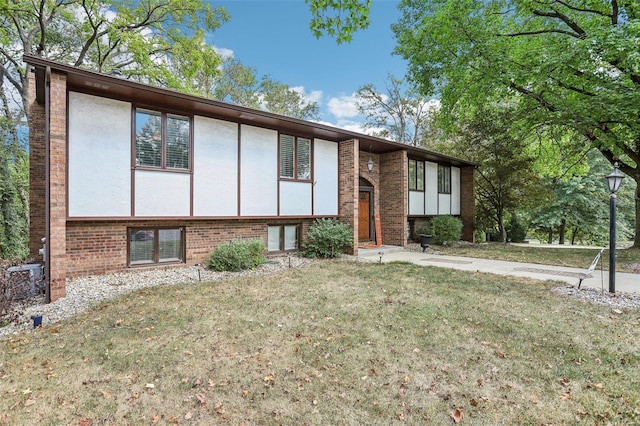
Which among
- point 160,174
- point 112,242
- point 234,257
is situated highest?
point 160,174

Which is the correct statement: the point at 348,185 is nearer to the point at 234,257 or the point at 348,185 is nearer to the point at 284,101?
the point at 234,257

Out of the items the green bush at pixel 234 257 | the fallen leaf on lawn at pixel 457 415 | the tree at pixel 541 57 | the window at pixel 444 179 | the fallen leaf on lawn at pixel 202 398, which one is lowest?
the fallen leaf on lawn at pixel 457 415

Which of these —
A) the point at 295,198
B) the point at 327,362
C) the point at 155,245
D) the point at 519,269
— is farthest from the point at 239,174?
the point at 519,269

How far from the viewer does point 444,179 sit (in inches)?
628

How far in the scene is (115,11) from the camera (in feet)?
44.1

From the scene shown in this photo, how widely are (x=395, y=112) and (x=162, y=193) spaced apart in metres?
22.5

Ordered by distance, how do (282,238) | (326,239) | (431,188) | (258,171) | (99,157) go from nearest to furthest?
(99,157) < (258,171) < (326,239) < (282,238) < (431,188)

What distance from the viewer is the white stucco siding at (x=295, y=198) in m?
9.77

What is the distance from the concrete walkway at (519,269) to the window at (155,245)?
5.87 m

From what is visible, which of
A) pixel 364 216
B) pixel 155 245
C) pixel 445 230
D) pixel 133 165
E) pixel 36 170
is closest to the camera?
pixel 133 165

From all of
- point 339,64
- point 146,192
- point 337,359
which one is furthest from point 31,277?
point 339,64

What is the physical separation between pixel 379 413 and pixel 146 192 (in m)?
6.92

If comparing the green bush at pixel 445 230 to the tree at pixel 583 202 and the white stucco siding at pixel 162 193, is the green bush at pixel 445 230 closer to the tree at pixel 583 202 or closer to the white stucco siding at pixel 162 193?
the tree at pixel 583 202

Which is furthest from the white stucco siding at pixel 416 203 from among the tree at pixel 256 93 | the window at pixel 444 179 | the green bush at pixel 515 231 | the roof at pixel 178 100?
the tree at pixel 256 93
